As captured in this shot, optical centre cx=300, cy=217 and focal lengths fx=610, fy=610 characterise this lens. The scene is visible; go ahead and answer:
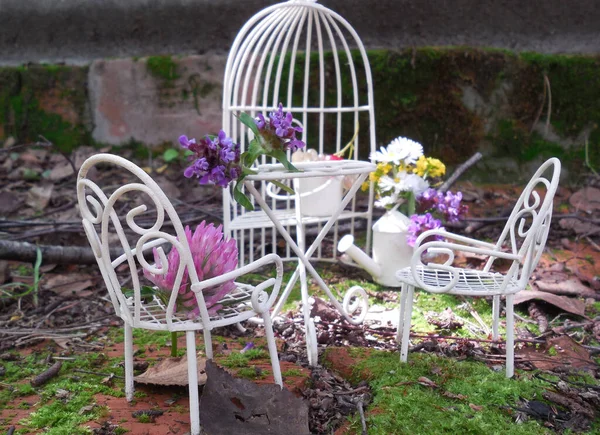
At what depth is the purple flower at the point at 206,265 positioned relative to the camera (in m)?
2.24

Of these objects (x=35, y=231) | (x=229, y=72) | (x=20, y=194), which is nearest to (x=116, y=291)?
(x=229, y=72)

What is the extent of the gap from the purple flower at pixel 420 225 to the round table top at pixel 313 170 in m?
0.81

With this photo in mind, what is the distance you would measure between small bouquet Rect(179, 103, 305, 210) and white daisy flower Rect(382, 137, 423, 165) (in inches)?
56.3

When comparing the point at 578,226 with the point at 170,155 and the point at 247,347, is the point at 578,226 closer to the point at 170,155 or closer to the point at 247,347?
the point at 247,347

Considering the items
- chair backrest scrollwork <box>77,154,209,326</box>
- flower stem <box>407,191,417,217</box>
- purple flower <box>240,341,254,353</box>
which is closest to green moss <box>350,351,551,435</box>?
purple flower <box>240,341,254,353</box>

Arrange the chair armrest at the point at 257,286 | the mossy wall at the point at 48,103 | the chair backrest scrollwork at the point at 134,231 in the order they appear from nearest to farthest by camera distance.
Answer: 1. the chair backrest scrollwork at the point at 134,231
2. the chair armrest at the point at 257,286
3. the mossy wall at the point at 48,103

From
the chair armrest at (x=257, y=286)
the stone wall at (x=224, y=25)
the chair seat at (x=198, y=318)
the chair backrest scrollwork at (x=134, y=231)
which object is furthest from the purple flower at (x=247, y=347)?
the stone wall at (x=224, y=25)

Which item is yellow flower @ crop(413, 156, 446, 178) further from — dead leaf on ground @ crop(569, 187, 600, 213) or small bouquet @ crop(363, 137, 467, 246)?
dead leaf on ground @ crop(569, 187, 600, 213)

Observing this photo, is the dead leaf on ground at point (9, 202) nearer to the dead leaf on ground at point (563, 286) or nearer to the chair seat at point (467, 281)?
the chair seat at point (467, 281)

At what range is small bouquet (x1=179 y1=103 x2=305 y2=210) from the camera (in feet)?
7.61

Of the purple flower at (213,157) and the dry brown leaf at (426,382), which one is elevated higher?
the purple flower at (213,157)

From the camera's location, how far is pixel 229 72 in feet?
11.2

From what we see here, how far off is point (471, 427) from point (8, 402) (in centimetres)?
177

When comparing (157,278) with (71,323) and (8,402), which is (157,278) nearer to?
(8,402)
